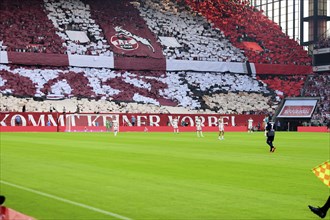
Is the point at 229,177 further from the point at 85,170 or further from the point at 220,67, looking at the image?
the point at 220,67

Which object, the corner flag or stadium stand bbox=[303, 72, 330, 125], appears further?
stadium stand bbox=[303, 72, 330, 125]

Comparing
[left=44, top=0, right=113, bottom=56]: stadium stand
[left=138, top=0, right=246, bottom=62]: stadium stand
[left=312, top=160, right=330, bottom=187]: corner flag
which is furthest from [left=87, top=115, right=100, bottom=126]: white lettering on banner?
[left=312, top=160, right=330, bottom=187]: corner flag

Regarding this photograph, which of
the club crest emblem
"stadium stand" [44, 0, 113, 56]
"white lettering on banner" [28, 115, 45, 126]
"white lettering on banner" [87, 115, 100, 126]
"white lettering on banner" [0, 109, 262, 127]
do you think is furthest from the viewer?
the club crest emblem

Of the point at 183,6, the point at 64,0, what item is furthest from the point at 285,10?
the point at 64,0

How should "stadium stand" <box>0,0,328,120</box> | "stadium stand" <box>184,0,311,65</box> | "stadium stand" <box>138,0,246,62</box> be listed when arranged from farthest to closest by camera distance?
"stadium stand" <box>184,0,311,65</box>, "stadium stand" <box>138,0,246,62</box>, "stadium stand" <box>0,0,328,120</box>

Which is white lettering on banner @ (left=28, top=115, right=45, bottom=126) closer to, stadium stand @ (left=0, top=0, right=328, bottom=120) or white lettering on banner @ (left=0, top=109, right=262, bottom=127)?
white lettering on banner @ (left=0, top=109, right=262, bottom=127)

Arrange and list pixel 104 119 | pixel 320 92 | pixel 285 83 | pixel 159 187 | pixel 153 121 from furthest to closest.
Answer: pixel 285 83, pixel 320 92, pixel 153 121, pixel 104 119, pixel 159 187

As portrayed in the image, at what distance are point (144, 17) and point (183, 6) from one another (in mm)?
8194

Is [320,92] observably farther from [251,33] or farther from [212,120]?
[212,120]

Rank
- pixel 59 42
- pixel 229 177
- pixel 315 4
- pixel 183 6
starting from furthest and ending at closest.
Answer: pixel 315 4, pixel 183 6, pixel 59 42, pixel 229 177

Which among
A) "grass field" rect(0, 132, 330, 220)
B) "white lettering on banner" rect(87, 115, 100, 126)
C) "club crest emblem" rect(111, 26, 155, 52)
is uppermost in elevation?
"club crest emblem" rect(111, 26, 155, 52)

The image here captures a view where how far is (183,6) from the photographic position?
90438mm

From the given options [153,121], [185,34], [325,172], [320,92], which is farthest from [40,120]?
[325,172]

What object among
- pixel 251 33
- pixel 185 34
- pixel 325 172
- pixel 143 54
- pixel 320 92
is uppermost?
pixel 251 33
